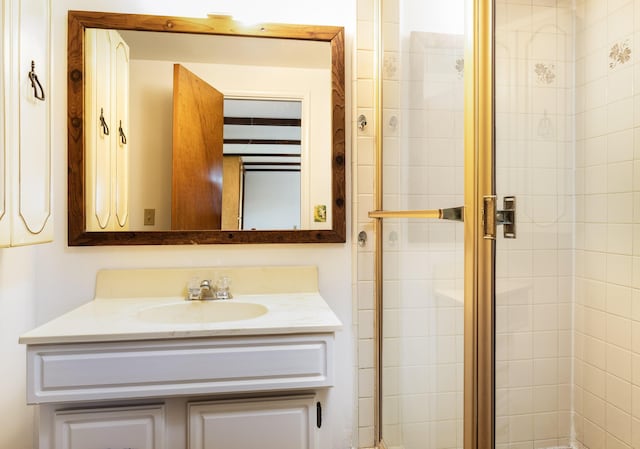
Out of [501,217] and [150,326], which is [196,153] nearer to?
[150,326]

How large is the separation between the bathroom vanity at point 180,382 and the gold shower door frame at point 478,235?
1.44 ft

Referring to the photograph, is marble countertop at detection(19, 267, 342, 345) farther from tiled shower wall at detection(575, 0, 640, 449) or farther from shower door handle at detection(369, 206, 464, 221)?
tiled shower wall at detection(575, 0, 640, 449)

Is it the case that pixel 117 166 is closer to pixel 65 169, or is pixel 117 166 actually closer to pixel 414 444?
pixel 65 169

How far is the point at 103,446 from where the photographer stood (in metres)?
1.10

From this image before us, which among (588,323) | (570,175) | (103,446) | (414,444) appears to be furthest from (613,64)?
(103,446)

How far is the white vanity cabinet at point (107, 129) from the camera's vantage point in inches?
60.7

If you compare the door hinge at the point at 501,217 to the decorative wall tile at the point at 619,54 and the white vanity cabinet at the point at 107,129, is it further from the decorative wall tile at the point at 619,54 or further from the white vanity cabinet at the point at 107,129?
the white vanity cabinet at the point at 107,129

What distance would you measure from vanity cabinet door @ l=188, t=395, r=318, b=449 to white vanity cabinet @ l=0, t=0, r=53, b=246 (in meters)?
0.72

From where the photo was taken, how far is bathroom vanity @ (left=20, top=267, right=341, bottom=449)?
1092 mm

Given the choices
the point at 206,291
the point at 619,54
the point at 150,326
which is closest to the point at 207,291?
the point at 206,291

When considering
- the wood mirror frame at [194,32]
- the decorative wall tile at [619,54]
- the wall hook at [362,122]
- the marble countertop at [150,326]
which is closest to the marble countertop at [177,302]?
the marble countertop at [150,326]

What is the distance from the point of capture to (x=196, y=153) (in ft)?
5.22

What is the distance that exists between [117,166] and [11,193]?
48 cm

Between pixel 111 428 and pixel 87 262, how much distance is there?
67 centimetres
